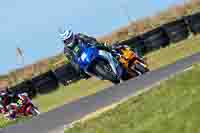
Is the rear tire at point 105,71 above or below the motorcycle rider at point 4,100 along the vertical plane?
above

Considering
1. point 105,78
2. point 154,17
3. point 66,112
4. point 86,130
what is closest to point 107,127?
point 86,130

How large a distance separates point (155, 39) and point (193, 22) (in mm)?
2080

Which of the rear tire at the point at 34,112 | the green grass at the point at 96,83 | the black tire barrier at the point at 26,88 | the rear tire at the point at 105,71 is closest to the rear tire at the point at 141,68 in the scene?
the rear tire at the point at 105,71

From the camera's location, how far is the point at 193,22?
27.3 m

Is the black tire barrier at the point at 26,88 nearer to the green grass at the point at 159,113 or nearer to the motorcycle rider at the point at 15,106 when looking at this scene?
the motorcycle rider at the point at 15,106

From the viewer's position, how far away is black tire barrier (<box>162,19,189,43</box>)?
26.8 m

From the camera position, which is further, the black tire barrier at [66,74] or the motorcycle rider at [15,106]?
the black tire barrier at [66,74]

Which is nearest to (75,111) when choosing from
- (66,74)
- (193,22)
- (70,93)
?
(70,93)

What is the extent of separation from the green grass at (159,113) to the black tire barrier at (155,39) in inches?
576

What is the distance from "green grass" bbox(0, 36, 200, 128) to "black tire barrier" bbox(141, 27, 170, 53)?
70 cm

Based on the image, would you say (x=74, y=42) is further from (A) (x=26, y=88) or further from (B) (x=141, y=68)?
(A) (x=26, y=88)

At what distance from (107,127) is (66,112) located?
12.5 ft

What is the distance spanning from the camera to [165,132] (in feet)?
24.9

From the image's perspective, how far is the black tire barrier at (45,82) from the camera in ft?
77.7
